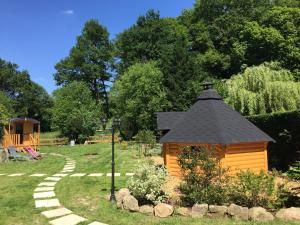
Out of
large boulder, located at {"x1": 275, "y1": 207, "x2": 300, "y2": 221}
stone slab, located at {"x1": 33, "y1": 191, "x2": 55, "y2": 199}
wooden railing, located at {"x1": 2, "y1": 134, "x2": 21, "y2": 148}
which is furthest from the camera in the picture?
wooden railing, located at {"x1": 2, "y1": 134, "x2": 21, "y2": 148}

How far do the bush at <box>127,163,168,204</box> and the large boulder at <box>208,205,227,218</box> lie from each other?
174 centimetres

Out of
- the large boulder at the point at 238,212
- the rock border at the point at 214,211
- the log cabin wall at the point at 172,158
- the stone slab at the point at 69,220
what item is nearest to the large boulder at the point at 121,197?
the rock border at the point at 214,211

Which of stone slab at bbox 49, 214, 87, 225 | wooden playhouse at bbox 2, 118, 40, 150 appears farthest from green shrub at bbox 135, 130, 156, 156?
stone slab at bbox 49, 214, 87, 225

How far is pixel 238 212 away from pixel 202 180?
206cm

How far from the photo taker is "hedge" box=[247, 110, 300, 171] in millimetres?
16219

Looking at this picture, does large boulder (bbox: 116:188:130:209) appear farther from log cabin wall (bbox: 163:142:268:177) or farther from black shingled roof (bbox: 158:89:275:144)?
black shingled roof (bbox: 158:89:275:144)

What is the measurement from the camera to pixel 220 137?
14820 mm

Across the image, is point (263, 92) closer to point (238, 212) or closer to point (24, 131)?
point (238, 212)

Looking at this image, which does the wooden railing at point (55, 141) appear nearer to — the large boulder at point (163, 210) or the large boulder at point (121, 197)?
the large boulder at point (121, 197)

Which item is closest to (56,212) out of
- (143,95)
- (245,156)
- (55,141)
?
(245,156)

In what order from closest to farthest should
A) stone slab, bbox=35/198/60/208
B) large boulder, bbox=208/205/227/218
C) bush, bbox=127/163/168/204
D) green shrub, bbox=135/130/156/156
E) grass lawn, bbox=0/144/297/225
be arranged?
1. grass lawn, bbox=0/144/297/225
2. large boulder, bbox=208/205/227/218
3. bush, bbox=127/163/168/204
4. stone slab, bbox=35/198/60/208
5. green shrub, bbox=135/130/156/156

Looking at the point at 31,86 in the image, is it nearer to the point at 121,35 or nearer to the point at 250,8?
the point at 121,35

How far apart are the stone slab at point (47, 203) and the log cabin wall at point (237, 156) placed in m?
5.79

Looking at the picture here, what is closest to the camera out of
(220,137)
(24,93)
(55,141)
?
(220,137)
